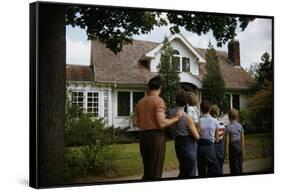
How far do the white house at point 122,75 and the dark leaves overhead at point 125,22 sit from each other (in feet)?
0.33

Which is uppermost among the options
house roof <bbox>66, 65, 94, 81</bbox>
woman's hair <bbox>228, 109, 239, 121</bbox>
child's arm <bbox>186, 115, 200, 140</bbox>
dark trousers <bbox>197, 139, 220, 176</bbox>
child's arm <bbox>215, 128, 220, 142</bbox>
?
house roof <bbox>66, 65, 94, 81</bbox>

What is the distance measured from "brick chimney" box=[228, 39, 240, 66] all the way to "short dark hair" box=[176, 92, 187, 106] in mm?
841

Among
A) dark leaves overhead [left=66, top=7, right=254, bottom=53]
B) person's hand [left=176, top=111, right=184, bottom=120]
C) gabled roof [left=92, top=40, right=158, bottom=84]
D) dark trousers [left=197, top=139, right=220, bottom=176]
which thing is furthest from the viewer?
→ dark trousers [left=197, top=139, right=220, bottom=176]

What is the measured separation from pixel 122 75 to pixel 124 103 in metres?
0.32

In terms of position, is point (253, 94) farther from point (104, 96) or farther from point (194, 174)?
point (104, 96)

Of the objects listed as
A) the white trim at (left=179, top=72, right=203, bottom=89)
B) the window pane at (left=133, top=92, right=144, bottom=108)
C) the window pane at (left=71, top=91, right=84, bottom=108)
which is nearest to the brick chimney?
the white trim at (left=179, top=72, right=203, bottom=89)

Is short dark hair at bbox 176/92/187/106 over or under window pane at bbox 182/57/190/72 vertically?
under

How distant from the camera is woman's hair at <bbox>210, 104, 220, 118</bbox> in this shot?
8156 millimetres

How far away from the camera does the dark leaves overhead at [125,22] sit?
7375 mm

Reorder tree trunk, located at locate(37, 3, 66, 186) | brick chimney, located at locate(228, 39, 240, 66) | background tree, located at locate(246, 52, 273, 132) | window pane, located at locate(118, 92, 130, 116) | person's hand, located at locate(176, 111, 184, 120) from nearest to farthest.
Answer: tree trunk, located at locate(37, 3, 66, 186)
window pane, located at locate(118, 92, 130, 116)
person's hand, located at locate(176, 111, 184, 120)
brick chimney, located at locate(228, 39, 240, 66)
background tree, located at locate(246, 52, 273, 132)

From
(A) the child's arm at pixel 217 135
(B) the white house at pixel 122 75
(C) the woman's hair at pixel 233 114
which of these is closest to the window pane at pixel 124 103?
(B) the white house at pixel 122 75

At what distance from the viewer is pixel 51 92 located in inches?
282

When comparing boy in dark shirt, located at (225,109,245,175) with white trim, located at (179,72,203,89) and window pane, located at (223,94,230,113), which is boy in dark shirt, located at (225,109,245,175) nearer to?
window pane, located at (223,94,230,113)

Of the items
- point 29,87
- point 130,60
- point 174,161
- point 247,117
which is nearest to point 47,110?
point 29,87
